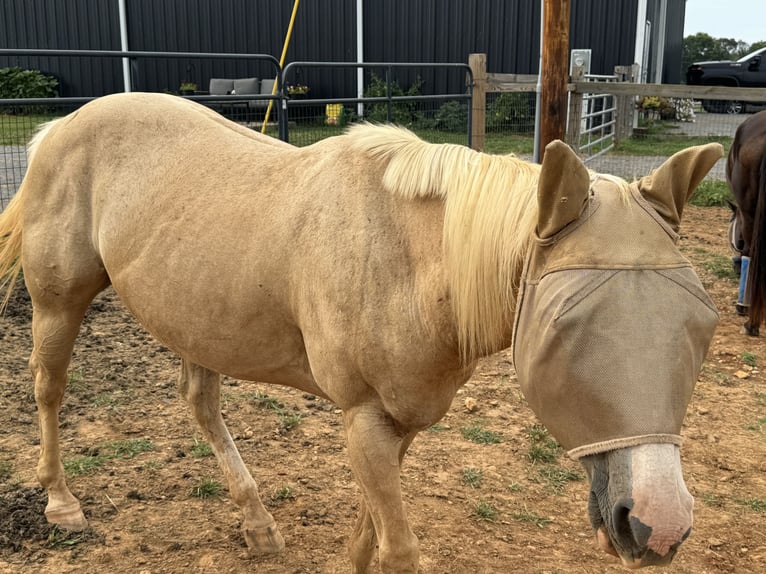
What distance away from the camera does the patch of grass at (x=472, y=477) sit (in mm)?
3316

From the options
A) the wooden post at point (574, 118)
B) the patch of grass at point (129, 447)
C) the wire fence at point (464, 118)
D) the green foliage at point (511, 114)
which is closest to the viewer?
the patch of grass at point (129, 447)

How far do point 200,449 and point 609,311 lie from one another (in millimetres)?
2607

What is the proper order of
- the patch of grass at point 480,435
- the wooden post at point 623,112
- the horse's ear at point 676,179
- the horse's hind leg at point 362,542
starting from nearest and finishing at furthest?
the horse's ear at point 676,179, the horse's hind leg at point 362,542, the patch of grass at point 480,435, the wooden post at point 623,112

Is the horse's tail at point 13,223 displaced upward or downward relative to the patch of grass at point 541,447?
upward

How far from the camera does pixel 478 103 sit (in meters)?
10.4

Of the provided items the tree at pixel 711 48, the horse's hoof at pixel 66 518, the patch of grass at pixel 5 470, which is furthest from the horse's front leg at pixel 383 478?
the tree at pixel 711 48

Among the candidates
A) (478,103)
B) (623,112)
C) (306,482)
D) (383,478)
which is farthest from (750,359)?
(623,112)

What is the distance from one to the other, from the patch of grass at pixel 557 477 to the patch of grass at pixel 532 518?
233 mm

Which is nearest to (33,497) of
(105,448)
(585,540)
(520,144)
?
(105,448)

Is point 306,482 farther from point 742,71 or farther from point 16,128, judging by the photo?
point 742,71

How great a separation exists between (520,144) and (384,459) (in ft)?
37.0

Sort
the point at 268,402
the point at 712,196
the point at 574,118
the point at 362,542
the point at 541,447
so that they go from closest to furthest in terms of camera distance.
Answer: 1. the point at 362,542
2. the point at 541,447
3. the point at 268,402
4. the point at 574,118
5. the point at 712,196

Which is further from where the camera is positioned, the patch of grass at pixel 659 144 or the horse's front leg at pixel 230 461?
the patch of grass at pixel 659 144

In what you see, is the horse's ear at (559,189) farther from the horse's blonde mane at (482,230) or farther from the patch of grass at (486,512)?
the patch of grass at (486,512)
